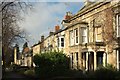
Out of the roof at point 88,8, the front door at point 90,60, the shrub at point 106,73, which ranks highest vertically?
the roof at point 88,8

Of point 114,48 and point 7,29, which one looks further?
point 7,29

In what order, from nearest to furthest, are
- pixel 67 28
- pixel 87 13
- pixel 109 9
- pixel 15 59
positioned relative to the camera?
1. pixel 109 9
2. pixel 87 13
3. pixel 67 28
4. pixel 15 59

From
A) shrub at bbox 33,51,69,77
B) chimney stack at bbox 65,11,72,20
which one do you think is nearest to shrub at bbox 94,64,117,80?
shrub at bbox 33,51,69,77

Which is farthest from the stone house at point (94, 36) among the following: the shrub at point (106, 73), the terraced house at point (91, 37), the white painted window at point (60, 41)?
the shrub at point (106, 73)

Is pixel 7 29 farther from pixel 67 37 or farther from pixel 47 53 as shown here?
pixel 67 37

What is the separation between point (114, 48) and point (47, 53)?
580 centimetres

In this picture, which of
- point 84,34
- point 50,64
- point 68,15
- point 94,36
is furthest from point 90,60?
point 68,15

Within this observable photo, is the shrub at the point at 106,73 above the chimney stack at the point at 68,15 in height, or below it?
below

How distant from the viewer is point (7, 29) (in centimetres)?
2342

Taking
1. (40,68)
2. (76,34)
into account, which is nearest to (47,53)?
(40,68)

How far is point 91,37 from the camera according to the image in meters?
22.5

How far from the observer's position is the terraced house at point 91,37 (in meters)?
19.4

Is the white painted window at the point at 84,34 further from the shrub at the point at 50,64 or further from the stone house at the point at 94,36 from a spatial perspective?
the shrub at the point at 50,64

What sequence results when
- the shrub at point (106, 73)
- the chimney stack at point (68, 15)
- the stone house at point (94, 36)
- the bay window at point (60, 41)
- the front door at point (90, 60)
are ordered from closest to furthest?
the shrub at point (106, 73)
the stone house at point (94, 36)
the front door at point (90, 60)
the chimney stack at point (68, 15)
the bay window at point (60, 41)
